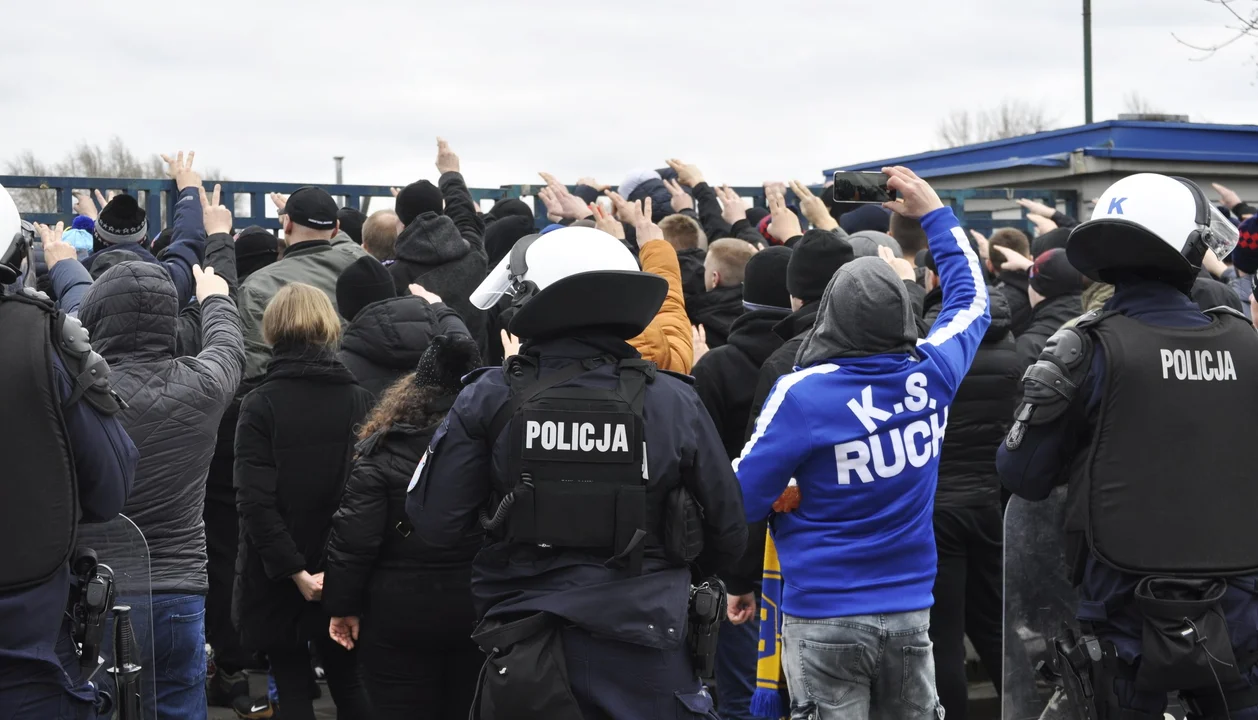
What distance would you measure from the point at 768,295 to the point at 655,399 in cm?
249

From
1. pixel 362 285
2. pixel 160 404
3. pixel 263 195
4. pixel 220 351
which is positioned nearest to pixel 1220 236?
pixel 220 351

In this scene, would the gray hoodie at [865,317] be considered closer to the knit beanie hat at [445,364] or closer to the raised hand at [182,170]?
the knit beanie hat at [445,364]

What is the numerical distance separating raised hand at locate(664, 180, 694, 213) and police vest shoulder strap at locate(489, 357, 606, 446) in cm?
547

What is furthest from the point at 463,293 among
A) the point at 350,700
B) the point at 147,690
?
the point at 147,690

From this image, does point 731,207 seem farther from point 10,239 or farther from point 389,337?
point 10,239

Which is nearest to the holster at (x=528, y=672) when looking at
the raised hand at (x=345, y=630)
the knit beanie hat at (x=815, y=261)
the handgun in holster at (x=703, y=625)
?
the handgun in holster at (x=703, y=625)

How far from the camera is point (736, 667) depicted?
6047 millimetres

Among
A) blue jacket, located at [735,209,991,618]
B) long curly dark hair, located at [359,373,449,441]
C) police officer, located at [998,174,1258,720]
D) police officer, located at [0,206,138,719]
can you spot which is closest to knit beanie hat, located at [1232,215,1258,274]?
police officer, located at [998,174,1258,720]

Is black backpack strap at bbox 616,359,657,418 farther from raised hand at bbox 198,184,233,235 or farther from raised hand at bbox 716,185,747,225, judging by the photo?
raised hand at bbox 716,185,747,225

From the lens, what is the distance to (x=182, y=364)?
484 cm

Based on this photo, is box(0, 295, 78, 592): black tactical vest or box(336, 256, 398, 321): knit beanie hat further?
box(336, 256, 398, 321): knit beanie hat

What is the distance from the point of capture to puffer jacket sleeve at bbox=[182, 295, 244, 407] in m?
4.89

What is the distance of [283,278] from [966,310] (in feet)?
12.0

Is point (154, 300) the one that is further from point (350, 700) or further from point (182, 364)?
point (350, 700)
